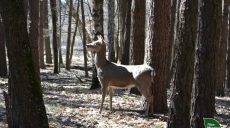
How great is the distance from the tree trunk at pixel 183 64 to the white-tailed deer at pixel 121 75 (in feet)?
9.61

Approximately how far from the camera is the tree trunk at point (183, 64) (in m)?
8.67

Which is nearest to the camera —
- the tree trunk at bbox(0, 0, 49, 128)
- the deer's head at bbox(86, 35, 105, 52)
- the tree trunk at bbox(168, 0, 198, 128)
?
the tree trunk at bbox(0, 0, 49, 128)

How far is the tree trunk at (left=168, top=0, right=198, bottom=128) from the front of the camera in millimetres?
8672

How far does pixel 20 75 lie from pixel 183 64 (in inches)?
115

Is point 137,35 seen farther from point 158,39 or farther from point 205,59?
point 205,59

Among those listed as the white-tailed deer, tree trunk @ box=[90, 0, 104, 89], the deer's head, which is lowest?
the white-tailed deer

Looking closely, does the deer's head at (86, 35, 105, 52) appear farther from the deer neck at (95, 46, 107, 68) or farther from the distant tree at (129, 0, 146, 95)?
the distant tree at (129, 0, 146, 95)

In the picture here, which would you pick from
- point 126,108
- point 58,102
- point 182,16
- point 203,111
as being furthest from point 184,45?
point 58,102

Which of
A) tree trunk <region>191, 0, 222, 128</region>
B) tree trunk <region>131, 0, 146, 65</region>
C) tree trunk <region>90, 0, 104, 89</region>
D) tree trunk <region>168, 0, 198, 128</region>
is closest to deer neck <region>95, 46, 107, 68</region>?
tree trunk <region>131, 0, 146, 65</region>

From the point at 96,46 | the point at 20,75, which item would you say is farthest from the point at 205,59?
the point at 96,46

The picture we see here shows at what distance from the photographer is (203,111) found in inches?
297

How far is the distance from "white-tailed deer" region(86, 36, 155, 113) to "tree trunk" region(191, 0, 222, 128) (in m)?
4.27

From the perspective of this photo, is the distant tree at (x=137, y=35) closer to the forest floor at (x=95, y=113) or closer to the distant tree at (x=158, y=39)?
the forest floor at (x=95, y=113)

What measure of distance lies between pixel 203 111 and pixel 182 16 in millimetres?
2004
